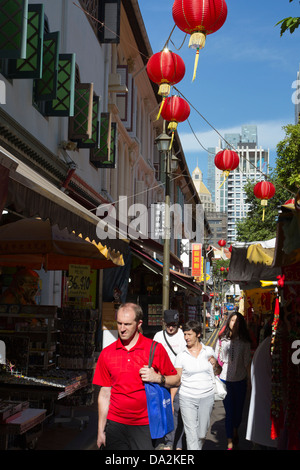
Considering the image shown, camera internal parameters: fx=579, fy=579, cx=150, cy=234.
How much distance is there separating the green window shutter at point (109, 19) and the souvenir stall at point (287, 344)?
15199 mm

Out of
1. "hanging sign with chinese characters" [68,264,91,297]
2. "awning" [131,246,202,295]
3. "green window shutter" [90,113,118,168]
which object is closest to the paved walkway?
"hanging sign with chinese characters" [68,264,91,297]

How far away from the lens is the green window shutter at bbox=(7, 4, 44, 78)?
10.2 m

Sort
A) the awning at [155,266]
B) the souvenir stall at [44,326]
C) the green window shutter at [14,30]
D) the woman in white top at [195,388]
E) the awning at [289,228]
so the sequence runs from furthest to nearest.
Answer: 1. the awning at [155,266]
2. the green window shutter at [14,30]
3. the souvenir stall at [44,326]
4. the woman in white top at [195,388]
5. the awning at [289,228]

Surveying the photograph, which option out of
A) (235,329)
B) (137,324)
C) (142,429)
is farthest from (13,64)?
(142,429)

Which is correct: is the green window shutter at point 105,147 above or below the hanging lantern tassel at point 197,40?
above

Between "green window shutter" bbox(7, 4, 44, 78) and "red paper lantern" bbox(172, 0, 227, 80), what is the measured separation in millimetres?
3113

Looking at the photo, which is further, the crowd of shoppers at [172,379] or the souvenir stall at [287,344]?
the souvenir stall at [287,344]

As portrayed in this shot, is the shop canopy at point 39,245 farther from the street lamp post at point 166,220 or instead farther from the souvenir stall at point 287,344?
the street lamp post at point 166,220

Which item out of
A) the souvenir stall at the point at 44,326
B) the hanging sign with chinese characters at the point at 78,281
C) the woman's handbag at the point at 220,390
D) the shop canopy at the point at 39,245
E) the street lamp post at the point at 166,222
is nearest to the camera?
the souvenir stall at the point at 44,326

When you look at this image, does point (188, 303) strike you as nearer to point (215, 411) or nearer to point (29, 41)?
point (215, 411)

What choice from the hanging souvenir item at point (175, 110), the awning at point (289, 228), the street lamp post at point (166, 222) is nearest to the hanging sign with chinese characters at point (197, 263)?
the street lamp post at point (166, 222)

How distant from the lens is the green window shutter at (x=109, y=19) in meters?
19.3

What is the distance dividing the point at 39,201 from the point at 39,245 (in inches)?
151

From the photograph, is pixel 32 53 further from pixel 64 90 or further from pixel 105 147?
pixel 105 147
